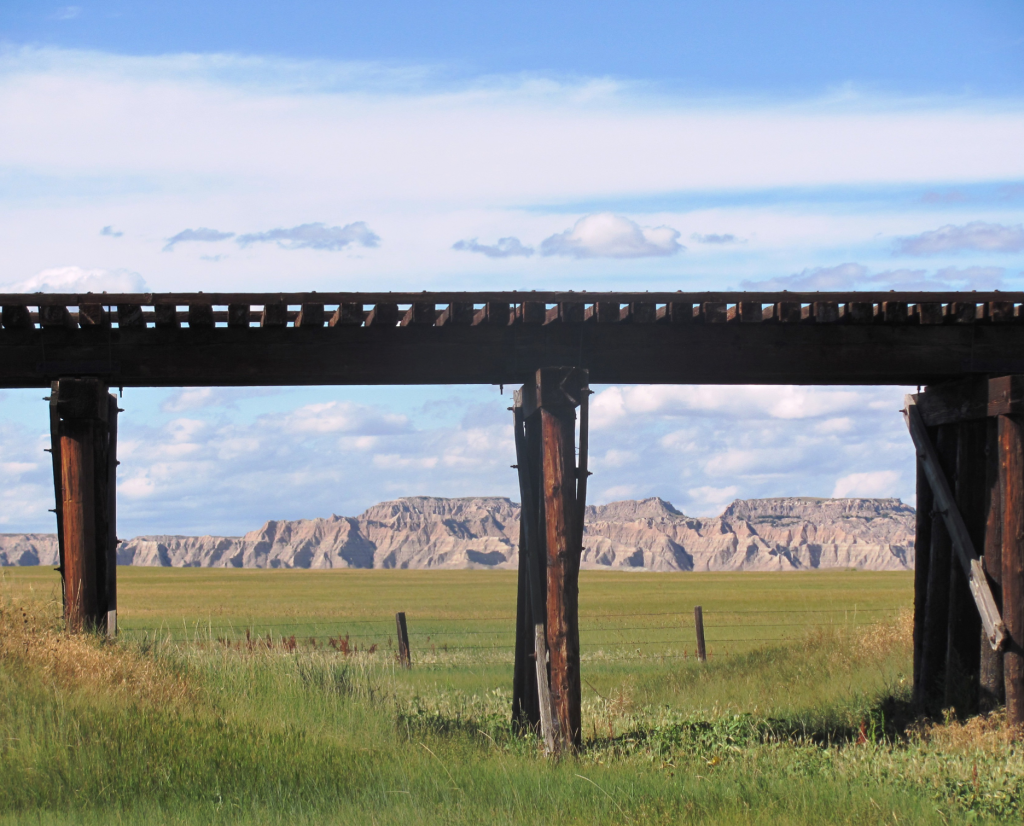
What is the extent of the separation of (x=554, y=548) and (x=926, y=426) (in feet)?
17.0

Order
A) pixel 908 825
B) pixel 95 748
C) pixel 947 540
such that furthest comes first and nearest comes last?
pixel 947 540 < pixel 95 748 < pixel 908 825

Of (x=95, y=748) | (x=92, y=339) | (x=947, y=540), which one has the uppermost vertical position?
(x=92, y=339)

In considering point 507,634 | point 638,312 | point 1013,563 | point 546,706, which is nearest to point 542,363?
point 638,312

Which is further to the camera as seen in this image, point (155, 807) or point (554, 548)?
point (554, 548)

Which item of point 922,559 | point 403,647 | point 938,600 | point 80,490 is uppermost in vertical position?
point 80,490

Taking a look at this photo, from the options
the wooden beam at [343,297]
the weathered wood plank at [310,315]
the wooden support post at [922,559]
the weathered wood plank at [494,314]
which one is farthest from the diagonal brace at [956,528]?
the weathered wood plank at [310,315]

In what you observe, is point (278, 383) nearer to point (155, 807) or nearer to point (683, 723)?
point (155, 807)

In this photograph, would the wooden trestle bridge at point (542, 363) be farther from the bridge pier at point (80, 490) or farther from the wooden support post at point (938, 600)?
the wooden support post at point (938, 600)

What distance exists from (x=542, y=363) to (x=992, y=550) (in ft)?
17.5

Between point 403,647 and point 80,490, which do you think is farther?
point 403,647

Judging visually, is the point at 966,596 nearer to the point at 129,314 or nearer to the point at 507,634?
the point at 129,314

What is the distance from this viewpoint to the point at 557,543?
1015 cm

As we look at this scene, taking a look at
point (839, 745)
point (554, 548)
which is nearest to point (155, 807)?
point (554, 548)

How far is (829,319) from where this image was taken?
11094mm
